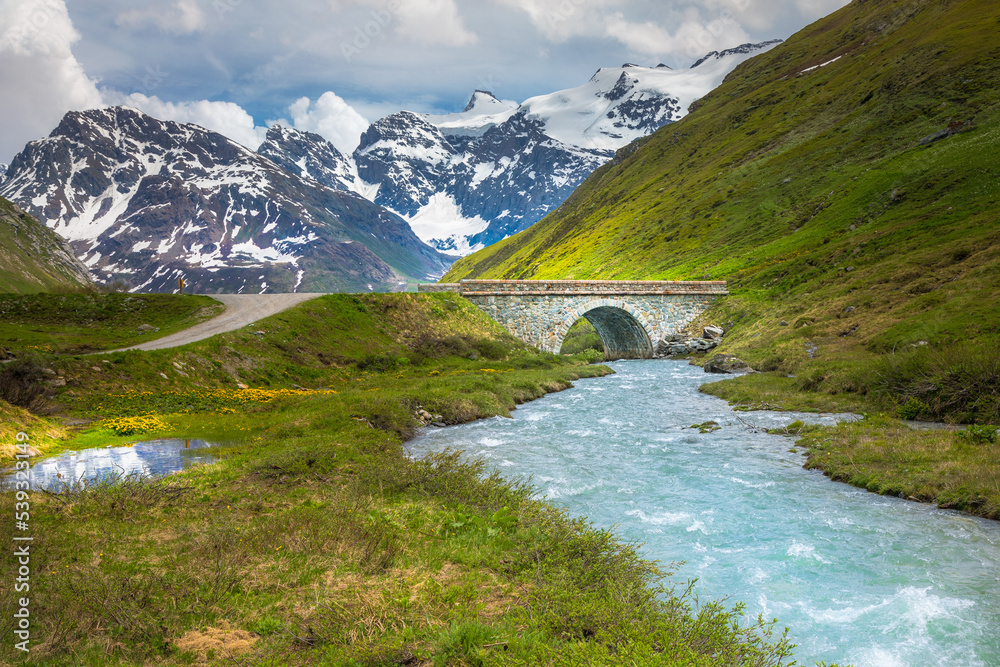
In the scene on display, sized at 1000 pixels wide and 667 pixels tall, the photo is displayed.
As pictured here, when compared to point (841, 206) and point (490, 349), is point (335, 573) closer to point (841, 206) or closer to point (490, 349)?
point (490, 349)

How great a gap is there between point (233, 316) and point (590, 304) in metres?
34.0

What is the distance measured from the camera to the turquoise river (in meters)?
8.93

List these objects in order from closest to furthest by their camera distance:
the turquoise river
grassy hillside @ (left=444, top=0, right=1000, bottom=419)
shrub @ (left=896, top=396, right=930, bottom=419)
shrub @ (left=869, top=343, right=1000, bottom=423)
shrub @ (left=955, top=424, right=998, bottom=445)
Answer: the turquoise river → shrub @ (left=955, top=424, right=998, bottom=445) → shrub @ (left=869, top=343, right=1000, bottom=423) → shrub @ (left=896, top=396, right=930, bottom=419) → grassy hillside @ (left=444, top=0, right=1000, bottom=419)

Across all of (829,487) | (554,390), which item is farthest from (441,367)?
(829,487)

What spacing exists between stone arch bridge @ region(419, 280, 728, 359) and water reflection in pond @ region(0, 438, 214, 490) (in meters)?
36.1

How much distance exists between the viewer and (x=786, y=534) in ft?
42.3

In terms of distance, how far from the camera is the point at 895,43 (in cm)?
11038

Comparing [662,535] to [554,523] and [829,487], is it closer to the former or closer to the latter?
[554,523]

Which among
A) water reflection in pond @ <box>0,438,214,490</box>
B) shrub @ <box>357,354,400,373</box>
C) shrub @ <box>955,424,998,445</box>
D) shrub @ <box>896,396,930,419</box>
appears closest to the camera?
water reflection in pond @ <box>0,438,214,490</box>

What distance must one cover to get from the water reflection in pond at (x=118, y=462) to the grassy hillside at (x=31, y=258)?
4947 inches

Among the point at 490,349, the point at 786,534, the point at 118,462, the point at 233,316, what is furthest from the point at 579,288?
the point at 118,462

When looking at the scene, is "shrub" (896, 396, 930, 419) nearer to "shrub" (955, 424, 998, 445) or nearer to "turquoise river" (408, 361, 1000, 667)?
"turquoise river" (408, 361, 1000, 667)

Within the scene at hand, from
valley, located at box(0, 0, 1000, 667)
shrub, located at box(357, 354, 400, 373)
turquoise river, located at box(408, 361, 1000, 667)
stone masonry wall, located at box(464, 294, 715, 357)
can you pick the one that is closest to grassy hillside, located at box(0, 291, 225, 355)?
valley, located at box(0, 0, 1000, 667)

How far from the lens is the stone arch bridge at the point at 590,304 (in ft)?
178
